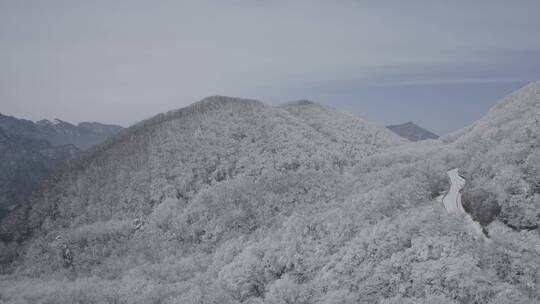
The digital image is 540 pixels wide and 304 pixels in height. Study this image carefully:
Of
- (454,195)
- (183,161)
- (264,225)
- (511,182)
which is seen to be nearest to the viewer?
(511,182)

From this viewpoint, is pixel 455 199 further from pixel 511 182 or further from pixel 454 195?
pixel 511 182

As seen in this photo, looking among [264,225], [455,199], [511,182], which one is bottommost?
[264,225]

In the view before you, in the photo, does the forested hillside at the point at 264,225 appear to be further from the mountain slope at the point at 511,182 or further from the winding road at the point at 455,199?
the winding road at the point at 455,199

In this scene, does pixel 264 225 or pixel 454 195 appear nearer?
pixel 454 195

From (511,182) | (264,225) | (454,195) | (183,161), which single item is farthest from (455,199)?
(183,161)

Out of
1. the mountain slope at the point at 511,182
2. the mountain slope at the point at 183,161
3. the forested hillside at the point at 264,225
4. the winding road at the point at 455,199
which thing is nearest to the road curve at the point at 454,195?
the winding road at the point at 455,199

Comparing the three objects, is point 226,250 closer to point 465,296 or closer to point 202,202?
point 202,202

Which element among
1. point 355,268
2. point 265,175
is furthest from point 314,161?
point 355,268

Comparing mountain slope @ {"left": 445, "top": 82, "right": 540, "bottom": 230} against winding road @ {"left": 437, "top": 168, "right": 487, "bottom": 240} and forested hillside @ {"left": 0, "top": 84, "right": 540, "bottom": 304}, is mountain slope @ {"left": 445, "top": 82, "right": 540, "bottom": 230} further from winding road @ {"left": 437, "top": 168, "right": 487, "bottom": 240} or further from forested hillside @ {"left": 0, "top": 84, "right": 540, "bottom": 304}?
winding road @ {"left": 437, "top": 168, "right": 487, "bottom": 240}
